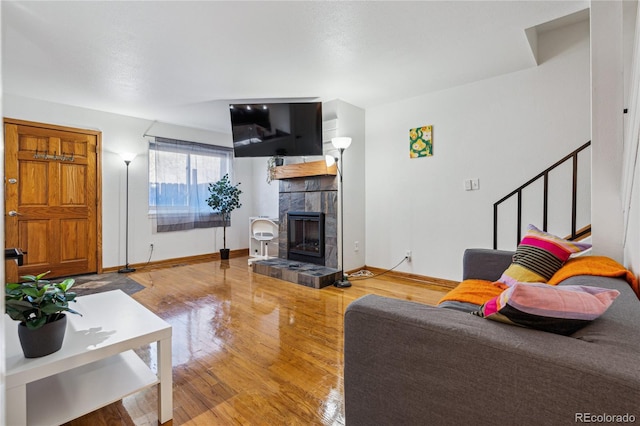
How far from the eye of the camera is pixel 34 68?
3006 mm

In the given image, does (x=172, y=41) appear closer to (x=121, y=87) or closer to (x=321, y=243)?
(x=121, y=87)

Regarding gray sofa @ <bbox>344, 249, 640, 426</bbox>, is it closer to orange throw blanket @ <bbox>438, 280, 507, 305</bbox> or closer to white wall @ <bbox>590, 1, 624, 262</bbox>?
orange throw blanket @ <bbox>438, 280, 507, 305</bbox>

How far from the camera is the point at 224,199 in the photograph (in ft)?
17.8

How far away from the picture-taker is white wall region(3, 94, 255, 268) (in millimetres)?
4051

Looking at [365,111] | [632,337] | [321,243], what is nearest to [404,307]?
[632,337]

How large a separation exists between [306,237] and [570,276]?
336cm

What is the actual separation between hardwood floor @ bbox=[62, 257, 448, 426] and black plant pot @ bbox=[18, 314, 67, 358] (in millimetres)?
474

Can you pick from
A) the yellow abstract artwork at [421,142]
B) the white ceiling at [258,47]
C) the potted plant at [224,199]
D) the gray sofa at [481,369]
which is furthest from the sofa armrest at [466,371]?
the potted plant at [224,199]

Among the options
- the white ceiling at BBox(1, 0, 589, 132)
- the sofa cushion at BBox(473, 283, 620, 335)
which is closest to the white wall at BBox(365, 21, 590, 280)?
the white ceiling at BBox(1, 0, 589, 132)

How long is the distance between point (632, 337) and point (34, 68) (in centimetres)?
454

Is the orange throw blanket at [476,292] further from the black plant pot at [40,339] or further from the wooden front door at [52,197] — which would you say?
the wooden front door at [52,197]

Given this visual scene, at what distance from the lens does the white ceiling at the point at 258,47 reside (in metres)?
2.16

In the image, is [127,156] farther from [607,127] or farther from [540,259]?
[607,127]

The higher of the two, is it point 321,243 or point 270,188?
point 270,188
